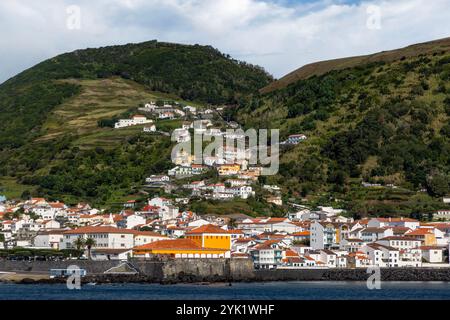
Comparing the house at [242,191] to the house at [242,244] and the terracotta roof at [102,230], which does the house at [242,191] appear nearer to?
the house at [242,244]

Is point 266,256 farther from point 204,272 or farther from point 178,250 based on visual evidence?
point 204,272

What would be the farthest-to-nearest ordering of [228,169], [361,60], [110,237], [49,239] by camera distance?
1. [361,60]
2. [228,169]
3. [49,239]
4. [110,237]

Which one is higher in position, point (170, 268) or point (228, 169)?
point (228, 169)

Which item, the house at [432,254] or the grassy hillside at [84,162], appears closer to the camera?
the house at [432,254]

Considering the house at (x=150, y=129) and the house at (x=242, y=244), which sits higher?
the house at (x=150, y=129)

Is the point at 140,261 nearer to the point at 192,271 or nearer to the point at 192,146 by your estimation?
the point at 192,271
